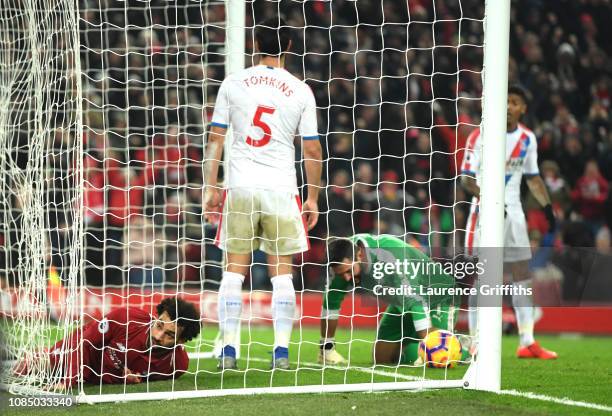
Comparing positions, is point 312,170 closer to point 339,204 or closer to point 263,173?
point 263,173

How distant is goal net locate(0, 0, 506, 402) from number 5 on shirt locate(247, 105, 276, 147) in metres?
0.32

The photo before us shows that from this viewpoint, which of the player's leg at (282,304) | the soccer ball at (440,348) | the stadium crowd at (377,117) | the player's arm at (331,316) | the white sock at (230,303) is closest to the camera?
the player's leg at (282,304)

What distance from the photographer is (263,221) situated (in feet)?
20.8

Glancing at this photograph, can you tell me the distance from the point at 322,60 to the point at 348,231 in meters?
2.94

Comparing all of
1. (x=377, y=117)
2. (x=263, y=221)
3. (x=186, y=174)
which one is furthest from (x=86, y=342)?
(x=377, y=117)

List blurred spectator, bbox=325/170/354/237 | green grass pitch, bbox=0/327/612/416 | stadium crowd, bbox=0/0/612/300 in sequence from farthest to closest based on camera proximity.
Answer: stadium crowd, bbox=0/0/612/300
blurred spectator, bbox=325/170/354/237
green grass pitch, bbox=0/327/612/416

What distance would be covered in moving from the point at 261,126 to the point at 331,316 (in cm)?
156

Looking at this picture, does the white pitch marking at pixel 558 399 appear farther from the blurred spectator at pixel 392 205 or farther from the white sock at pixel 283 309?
the blurred spectator at pixel 392 205

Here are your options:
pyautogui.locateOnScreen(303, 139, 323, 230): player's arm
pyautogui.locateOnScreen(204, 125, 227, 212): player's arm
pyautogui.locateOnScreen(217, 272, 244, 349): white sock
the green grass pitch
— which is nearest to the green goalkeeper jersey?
the green grass pitch

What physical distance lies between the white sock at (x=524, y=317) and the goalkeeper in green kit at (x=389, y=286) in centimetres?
97

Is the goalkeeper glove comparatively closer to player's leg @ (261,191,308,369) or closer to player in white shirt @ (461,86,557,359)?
player's leg @ (261,191,308,369)

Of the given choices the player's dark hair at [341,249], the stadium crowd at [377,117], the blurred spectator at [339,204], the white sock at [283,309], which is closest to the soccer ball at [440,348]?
the player's dark hair at [341,249]

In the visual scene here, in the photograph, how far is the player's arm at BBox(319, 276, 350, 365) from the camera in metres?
7.02

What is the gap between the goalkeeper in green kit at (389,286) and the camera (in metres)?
6.88
